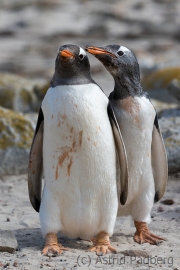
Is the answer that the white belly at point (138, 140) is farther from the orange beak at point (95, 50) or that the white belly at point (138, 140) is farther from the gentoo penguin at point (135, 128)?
the orange beak at point (95, 50)

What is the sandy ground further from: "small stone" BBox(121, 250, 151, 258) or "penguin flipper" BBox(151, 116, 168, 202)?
"penguin flipper" BBox(151, 116, 168, 202)

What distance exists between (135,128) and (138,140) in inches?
4.2

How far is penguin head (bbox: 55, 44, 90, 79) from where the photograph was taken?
15.5 feet

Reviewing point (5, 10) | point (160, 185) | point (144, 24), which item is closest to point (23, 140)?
point (160, 185)

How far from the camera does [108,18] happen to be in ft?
97.7

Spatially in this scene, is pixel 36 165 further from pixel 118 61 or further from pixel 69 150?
pixel 118 61

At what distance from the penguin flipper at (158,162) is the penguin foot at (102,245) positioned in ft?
2.43

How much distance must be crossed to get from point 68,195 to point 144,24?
80.0ft

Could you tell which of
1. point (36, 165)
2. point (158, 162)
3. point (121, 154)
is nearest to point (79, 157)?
point (121, 154)

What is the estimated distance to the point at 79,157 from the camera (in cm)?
479

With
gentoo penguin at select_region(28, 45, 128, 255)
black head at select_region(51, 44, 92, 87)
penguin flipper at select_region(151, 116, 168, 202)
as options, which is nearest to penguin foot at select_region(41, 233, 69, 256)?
gentoo penguin at select_region(28, 45, 128, 255)

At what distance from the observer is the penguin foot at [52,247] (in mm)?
4785

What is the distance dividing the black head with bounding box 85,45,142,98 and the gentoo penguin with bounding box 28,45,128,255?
26 cm

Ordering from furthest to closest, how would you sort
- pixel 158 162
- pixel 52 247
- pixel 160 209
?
pixel 160 209 < pixel 158 162 < pixel 52 247
